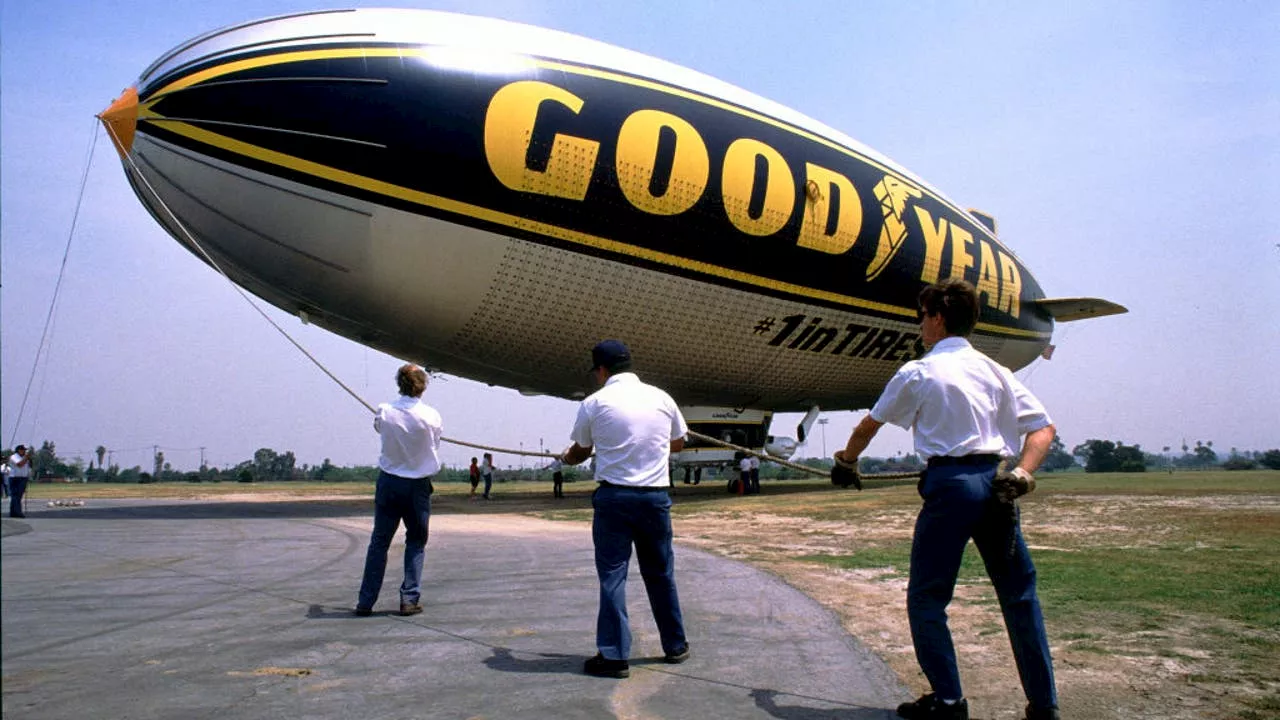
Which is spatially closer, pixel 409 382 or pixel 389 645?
pixel 389 645

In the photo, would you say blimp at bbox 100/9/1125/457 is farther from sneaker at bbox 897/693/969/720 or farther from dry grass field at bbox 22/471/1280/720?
sneaker at bbox 897/693/969/720

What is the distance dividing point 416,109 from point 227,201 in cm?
305

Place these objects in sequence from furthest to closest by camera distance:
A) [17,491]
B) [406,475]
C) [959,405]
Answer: [17,491]
[406,475]
[959,405]

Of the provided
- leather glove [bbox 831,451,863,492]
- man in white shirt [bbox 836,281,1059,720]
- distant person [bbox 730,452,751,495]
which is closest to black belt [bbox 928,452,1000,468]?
man in white shirt [bbox 836,281,1059,720]

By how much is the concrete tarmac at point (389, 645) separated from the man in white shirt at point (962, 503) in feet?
1.19

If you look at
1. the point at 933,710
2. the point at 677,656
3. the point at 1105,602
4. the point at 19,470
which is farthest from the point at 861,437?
the point at 19,470

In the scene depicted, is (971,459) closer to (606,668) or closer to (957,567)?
(957,567)

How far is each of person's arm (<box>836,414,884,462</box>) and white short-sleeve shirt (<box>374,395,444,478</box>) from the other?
3.01 meters

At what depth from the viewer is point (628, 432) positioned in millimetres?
4242

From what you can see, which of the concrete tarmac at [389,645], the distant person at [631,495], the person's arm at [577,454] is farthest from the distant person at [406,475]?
the distant person at [631,495]

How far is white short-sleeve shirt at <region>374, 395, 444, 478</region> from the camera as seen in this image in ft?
17.9

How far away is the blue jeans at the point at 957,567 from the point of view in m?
3.12

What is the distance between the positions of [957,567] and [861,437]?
2.20ft

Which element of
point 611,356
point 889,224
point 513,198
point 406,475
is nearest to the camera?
point 611,356
